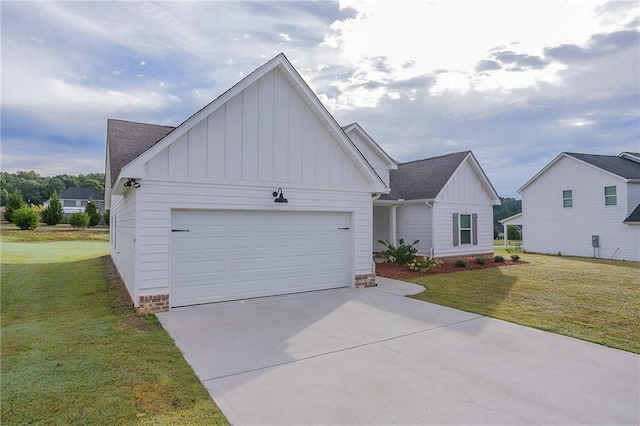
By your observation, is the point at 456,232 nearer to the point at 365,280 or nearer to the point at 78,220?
the point at 365,280

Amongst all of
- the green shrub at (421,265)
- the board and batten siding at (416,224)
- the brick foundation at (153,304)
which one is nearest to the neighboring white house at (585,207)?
the board and batten siding at (416,224)

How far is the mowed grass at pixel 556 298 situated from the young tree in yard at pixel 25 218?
35090 mm

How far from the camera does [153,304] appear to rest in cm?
704

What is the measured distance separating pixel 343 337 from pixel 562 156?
72.4 feet

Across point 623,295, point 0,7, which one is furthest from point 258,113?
point 623,295

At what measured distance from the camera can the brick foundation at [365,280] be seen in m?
9.94

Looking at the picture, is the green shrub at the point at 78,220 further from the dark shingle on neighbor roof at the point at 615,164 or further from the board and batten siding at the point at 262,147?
the dark shingle on neighbor roof at the point at 615,164

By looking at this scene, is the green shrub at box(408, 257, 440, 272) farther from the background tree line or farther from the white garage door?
the background tree line

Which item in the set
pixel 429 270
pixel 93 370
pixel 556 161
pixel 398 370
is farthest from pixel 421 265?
pixel 556 161

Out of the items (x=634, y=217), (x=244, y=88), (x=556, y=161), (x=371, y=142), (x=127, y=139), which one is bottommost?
(x=634, y=217)

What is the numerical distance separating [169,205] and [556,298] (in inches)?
379

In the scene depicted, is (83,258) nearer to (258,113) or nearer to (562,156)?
(258,113)

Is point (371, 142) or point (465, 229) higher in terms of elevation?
point (371, 142)

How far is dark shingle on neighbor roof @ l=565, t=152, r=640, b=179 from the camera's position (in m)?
19.0
